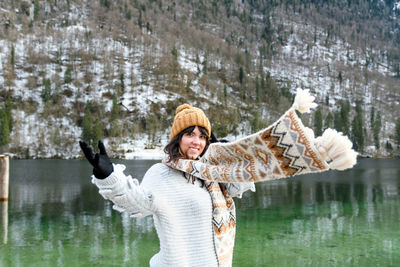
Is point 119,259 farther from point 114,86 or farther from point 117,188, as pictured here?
point 114,86

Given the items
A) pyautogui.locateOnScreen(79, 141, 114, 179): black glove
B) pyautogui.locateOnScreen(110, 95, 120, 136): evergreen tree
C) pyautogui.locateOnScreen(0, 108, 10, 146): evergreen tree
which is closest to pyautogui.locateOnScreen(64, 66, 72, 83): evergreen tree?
pyautogui.locateOnScreen(110, 95, 120, 136): evergreen tree

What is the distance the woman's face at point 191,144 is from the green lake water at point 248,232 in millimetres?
Result: 5528

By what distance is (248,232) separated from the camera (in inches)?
401

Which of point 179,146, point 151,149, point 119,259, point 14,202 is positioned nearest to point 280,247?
point 119,259

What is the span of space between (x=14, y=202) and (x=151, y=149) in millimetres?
59326

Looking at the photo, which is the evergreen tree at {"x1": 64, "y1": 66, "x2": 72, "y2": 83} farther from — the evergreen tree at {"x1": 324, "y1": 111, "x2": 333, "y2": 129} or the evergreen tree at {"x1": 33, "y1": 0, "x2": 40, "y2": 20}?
the evergreen tree at {"x1": 324, "y1": 111, "x2": 333, "y2": 129}

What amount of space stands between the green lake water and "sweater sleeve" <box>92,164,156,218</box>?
5644mm

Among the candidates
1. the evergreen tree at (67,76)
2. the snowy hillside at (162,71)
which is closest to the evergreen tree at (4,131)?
the snowy hillside at (162,71)

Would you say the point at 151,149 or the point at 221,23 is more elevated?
the point at 221,23

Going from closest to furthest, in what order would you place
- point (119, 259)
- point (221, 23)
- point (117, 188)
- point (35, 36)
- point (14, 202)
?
point (117, 188), point (119, 259), point (14, 202), point (35, 36), point (221, 23)

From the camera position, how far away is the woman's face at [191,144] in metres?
2.46

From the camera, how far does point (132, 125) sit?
85.9 m

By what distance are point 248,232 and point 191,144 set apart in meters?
8.26

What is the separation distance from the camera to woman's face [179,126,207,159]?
8.08 ft
